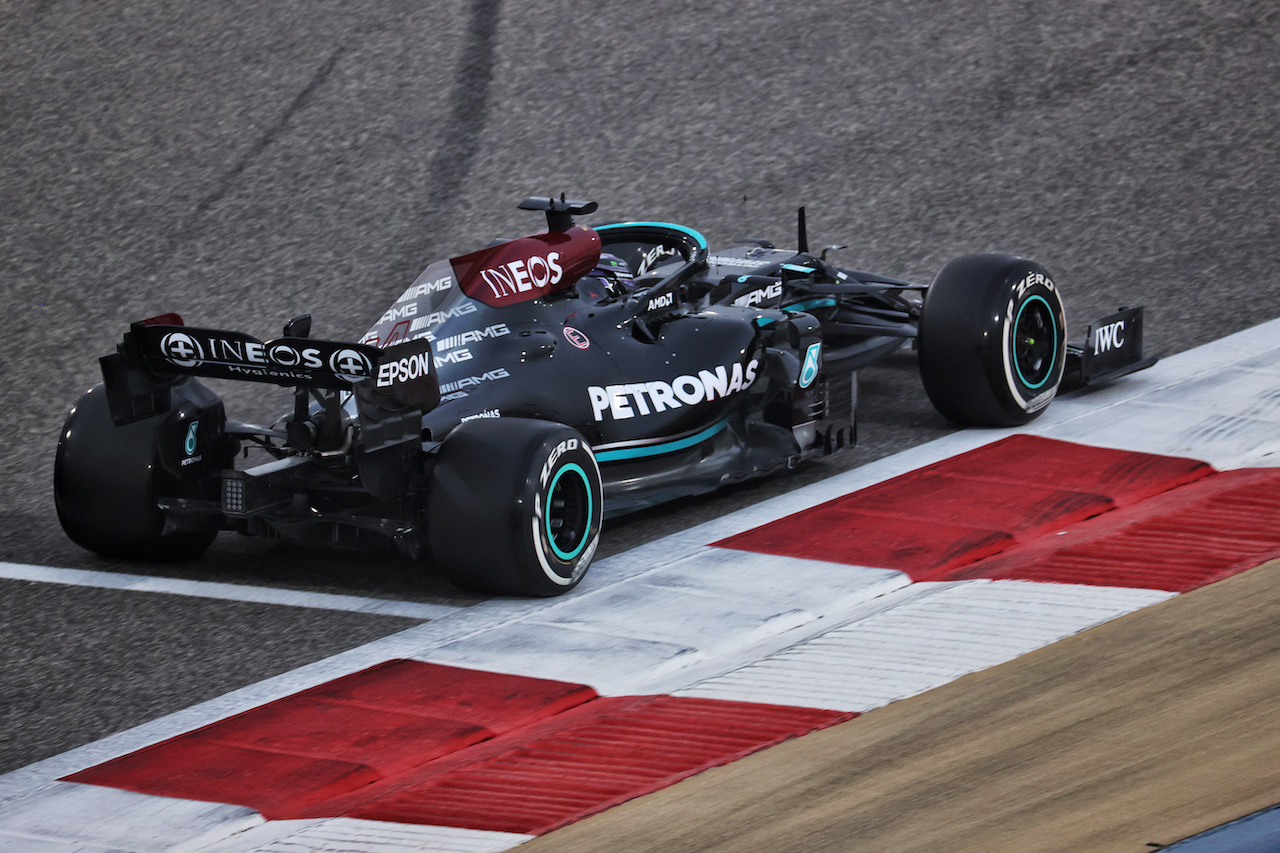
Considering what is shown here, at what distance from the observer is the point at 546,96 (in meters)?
14.9

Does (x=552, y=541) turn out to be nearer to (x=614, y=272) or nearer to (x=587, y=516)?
(x=587, y=516)

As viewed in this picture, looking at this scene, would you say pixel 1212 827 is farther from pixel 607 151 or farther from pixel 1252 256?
pixel 607 151

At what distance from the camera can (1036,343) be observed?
8406mm

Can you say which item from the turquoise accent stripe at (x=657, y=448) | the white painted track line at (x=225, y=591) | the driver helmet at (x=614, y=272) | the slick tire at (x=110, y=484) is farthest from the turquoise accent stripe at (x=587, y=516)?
the slick tire at (x=110, y=484)

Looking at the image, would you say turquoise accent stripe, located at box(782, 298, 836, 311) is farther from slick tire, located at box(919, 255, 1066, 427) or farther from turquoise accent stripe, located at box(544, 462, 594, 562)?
turquoise accent stripe, located at box(544, 462, 594, 562)

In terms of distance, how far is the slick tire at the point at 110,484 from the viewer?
6695mm

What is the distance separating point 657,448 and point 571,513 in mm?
1005

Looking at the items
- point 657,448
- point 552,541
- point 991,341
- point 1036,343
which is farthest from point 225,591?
point 1036,343

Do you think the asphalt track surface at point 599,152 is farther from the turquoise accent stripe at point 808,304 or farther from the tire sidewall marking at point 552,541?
the tire sidewall marking at point 552,541

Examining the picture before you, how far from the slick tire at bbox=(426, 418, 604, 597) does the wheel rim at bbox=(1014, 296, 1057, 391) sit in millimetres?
2893

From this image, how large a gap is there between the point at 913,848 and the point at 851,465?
12.9ft

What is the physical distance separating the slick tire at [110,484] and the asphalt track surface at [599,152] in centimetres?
89

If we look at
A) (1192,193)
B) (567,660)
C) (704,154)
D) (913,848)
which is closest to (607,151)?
(704,154)

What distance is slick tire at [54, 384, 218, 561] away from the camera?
670 cm
